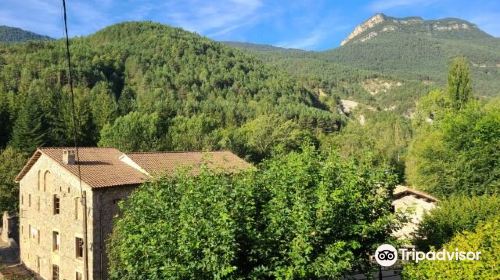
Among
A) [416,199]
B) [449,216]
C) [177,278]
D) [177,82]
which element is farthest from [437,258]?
[177,82]

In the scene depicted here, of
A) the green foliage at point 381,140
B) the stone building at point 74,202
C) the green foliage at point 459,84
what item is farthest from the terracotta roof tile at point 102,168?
the green foliage at point 459,84

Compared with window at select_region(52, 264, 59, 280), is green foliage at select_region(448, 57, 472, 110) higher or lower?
higher

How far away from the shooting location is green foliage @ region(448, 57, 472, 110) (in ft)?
174

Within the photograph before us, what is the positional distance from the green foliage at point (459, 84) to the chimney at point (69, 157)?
43.8 m

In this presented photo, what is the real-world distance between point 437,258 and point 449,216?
1112 centimetres

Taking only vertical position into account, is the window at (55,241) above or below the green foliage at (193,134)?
below

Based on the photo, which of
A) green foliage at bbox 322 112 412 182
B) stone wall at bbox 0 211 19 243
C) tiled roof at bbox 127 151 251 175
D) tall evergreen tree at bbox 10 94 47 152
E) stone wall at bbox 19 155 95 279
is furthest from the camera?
A: green foliage at bbox 322 112 412 182

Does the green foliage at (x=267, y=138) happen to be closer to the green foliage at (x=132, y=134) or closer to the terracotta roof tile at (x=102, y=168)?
the green foliage at (x=132, y=134)

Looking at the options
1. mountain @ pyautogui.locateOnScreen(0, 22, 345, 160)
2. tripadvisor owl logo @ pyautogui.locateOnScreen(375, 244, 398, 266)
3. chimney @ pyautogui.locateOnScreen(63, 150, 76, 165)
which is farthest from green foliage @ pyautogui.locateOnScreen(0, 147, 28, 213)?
tripadvisor owl logo @ pyautogui.locateOnScreen(375, 244, 398, 266)

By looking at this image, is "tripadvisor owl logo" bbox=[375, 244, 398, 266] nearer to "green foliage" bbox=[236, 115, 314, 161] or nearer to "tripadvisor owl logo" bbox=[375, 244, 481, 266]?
"tripadvisor owl logo" bbox=[375, 244, 481, 266]

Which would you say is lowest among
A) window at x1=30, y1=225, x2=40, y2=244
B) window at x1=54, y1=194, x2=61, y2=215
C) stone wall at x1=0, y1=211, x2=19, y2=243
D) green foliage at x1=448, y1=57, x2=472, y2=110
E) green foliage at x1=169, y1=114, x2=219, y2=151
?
stone wall at x1=0, y1=211, x2=19, y2=243

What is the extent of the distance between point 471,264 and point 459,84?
46.6m

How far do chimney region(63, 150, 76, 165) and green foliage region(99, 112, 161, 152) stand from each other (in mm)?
26841

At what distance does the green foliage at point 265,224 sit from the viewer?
482 inches
